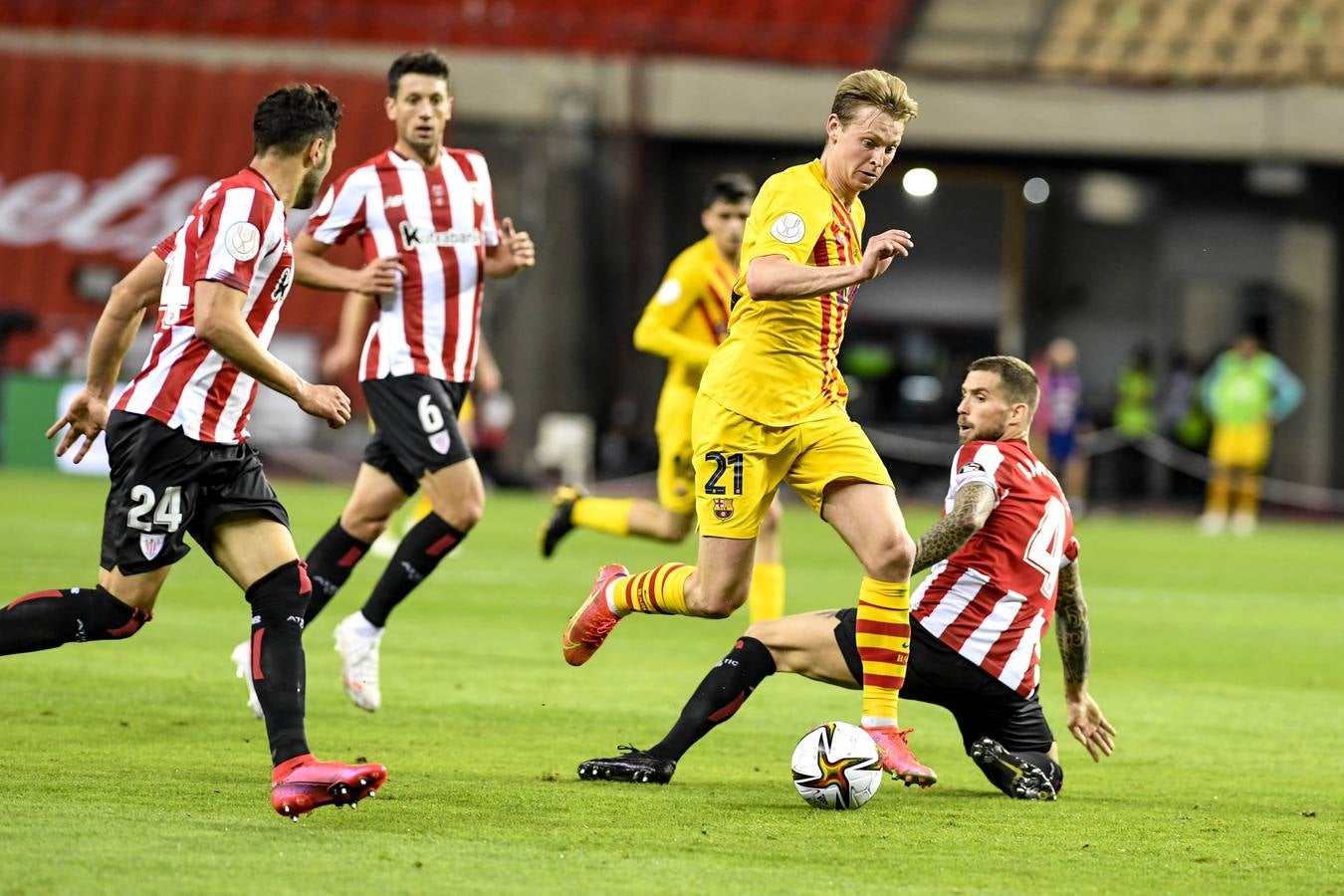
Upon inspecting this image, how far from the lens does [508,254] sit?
298 inches

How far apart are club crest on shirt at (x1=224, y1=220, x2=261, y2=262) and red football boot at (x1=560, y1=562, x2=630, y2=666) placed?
1.73 meters

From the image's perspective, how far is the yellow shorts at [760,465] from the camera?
5.87 m

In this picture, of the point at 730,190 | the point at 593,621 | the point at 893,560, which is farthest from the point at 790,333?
the point at 730,190

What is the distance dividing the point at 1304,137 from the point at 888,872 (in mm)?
22200

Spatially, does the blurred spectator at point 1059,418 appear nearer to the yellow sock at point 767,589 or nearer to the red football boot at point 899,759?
the yellow sock at point 767,589

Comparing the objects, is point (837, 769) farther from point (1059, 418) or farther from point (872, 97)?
point (1059, 418)

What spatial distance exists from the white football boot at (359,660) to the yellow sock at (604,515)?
270 centimetres

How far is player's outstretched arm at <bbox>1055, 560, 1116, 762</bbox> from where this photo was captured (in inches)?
232

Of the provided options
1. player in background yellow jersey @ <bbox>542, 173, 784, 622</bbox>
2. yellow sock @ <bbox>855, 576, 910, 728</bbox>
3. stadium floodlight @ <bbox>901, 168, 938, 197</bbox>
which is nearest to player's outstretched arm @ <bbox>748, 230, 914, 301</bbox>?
yellow sock @ <bbox>855, 576, 910, 728</bbox>

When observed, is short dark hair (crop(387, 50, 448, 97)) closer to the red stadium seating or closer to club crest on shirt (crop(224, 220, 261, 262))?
club crest on shirt (crop(224, 220, 261, 262))

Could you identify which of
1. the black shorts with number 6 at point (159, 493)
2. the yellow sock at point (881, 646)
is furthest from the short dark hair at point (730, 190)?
the black shorts with number 6 at point (159, 493)

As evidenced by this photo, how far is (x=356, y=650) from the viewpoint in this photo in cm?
698

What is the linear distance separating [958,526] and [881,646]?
42cm

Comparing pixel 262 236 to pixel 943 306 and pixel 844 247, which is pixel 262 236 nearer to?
pixel 844 247
